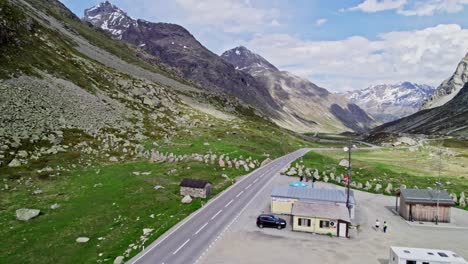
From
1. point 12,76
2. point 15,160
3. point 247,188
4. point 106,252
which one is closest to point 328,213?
point 247,188

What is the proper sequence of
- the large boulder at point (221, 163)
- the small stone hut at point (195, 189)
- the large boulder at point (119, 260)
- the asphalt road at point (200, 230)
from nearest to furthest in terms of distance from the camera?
the large boulder at point (119, 260) < the asphalt road at point (200, 230) < the small stone hut at point (195, 189) < the large boulder at point (221, 163)

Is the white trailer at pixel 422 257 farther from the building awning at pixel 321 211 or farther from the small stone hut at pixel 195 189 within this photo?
the small stone hut at pixel 195 189

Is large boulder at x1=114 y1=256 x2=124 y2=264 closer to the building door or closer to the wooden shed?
the building door

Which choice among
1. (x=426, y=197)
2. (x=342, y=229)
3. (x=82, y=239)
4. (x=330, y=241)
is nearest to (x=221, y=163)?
(x=342, y=229)

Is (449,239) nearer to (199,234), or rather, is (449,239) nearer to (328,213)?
(328,213)

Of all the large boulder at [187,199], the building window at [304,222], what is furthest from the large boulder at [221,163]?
the building window at [304,222]

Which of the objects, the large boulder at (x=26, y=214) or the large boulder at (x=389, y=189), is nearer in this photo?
the large boulder at (x=26, y=214)
